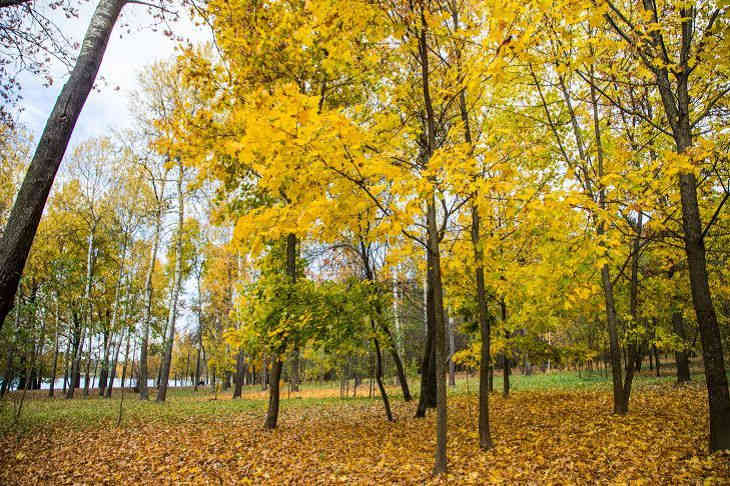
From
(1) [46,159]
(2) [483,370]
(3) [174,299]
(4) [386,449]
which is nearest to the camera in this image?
(1) [46,159]

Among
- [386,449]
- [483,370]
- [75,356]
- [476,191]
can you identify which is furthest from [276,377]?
[75,356]

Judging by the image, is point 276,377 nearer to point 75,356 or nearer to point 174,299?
point 174,299

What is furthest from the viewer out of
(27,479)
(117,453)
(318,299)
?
(318,299)

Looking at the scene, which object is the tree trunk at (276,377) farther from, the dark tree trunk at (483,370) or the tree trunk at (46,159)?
the tree trunk at (46,159)

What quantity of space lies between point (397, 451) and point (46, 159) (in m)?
5.70

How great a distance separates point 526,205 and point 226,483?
190 inches

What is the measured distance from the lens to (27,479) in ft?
16.8

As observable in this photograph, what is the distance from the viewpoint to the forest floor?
432cm

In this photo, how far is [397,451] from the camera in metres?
5.76

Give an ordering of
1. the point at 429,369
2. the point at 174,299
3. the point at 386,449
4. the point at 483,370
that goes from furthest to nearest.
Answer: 1. the point at 174,299
2. the point at 429,369
3. the point at 386,449
4. the point at 483,370

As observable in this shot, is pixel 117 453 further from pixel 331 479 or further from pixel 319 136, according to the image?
pixel 319 136

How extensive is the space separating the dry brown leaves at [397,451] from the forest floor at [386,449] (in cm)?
2

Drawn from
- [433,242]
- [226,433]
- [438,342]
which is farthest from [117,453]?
[433,242]

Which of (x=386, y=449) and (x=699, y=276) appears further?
(x=386, y=449)
